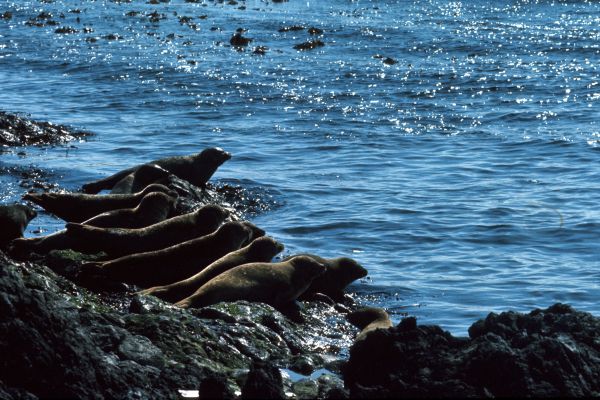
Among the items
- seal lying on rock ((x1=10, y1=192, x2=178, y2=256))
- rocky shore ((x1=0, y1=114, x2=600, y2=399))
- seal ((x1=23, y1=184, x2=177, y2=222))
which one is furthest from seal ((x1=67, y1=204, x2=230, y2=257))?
rocky shore ((x1=0, y1=114, x2=600, y2=399))

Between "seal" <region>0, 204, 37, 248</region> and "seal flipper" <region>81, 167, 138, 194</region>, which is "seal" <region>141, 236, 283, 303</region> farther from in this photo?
"seal flipper" <region>81, 167, 138, 194</region>

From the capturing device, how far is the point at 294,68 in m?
29.5

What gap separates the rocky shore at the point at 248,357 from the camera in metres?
5.99

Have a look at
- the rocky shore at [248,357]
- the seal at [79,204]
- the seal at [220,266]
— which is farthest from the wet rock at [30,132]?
the rocky shore at [248,357]

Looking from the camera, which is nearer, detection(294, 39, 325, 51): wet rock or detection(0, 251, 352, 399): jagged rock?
detection(0, 251, 352, 399): jagged rock

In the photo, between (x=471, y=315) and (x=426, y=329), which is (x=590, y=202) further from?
(x=426, y=329)

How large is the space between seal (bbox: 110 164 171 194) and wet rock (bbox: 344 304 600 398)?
8411 mm

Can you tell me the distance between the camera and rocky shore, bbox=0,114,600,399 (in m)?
5.99

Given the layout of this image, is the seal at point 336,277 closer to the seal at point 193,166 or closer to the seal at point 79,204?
the seal at point 79,204

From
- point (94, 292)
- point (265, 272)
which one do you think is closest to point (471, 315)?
point (265, 272)

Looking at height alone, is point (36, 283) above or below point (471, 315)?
above

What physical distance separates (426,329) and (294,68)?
23.2 metres

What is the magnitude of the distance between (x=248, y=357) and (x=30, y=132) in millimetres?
12205

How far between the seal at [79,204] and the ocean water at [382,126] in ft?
1.26
